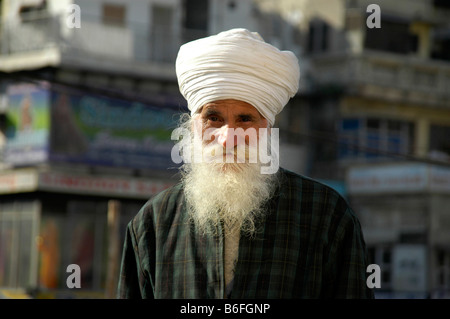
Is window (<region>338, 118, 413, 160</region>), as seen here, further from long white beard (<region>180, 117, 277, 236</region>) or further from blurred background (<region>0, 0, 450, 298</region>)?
long white beard (<region>180, 117, 277, 236</region>)

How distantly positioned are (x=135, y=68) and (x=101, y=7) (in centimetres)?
187

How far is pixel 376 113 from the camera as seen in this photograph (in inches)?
1239

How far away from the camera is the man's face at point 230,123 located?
3.96 metres

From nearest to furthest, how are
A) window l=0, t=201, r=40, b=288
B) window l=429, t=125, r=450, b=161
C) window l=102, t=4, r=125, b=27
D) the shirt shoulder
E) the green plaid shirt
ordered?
the green plaid shirt < the shirt shoulder < window l=0, t=201, r=40, b=288 < window l=102, t=4, r=125, b=27 < window l=429, t=125, r=450, b=161

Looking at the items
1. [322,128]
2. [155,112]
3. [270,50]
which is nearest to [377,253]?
[322,128]

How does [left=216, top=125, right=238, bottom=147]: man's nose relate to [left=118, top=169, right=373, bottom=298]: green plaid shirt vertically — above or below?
above

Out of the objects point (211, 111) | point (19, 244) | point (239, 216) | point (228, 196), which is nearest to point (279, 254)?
point (239, 216)

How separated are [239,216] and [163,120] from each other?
2531 centimetres

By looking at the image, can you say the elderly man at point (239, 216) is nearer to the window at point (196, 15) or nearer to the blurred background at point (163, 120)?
the blurred background at point (163, 120)

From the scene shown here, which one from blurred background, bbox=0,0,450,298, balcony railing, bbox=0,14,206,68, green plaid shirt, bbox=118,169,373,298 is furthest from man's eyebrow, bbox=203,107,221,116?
balcony railing, bbox=0,14,206,68

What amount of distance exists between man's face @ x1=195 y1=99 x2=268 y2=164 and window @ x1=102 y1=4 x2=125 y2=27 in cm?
2535

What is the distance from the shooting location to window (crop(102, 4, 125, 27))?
29.1 metres

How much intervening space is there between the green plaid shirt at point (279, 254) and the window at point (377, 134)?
1051 inches

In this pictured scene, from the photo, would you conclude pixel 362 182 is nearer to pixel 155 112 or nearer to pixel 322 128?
pixel 322 128
